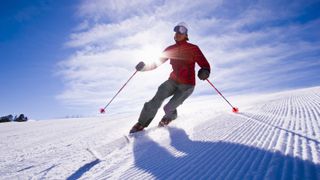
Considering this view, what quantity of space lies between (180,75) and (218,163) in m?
3.76

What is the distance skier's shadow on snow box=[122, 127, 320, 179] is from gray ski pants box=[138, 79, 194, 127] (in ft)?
7.56

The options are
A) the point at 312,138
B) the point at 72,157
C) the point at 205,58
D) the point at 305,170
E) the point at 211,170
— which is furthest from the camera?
the point at 205,58

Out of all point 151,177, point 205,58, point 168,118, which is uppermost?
point 205,58

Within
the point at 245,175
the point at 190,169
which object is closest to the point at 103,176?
the point at 190,169

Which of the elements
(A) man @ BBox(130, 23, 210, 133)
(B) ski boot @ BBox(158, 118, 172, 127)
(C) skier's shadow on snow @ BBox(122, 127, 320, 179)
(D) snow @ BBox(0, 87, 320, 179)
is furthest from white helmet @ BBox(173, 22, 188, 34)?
(C) skier's shadow on snow @ BBox(122, 127, 320, 179)

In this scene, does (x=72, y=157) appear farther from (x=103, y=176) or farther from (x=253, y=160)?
(x=253, y=160)

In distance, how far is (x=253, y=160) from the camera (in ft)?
7.95

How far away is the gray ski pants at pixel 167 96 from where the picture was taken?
5890 millimetres

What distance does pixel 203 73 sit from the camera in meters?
6.16

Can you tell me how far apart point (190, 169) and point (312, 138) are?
4.03ft

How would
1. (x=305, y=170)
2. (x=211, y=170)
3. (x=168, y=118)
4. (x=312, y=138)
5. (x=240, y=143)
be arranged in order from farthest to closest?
(x=168, y=118)
(x=240, y=143)
(x=312, y=138)
(x=211, y=170)
(x=305, y=170)

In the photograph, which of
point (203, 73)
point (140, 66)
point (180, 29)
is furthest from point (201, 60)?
point (140, 66)

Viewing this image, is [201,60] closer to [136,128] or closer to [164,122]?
[164,122]

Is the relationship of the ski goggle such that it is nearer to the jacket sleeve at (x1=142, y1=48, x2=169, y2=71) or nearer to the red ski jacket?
the red ski jacket
